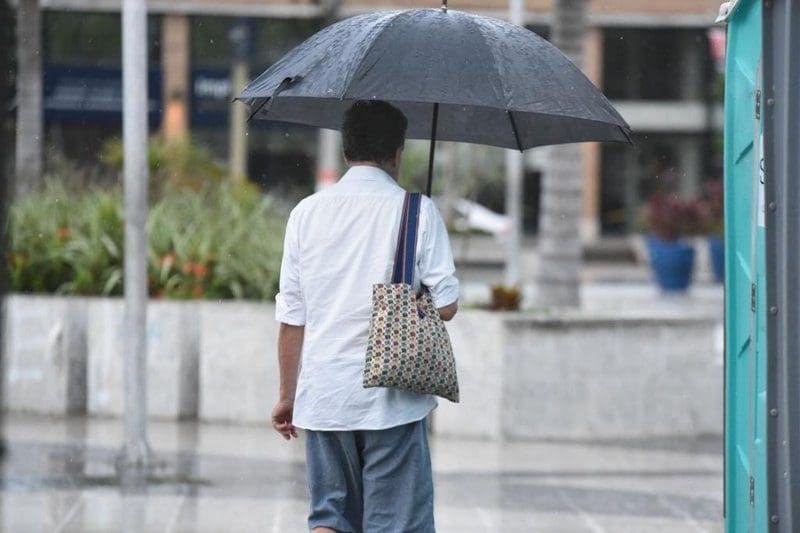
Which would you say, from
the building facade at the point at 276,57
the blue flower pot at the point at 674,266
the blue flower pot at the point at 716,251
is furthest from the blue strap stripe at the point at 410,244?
the building facade at the point at 276,57

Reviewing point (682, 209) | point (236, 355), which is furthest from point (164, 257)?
point (682, 209)

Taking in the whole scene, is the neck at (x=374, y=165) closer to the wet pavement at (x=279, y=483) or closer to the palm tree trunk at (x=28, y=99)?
the wet pavement at (x=279, y=483)

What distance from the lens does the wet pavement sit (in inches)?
290

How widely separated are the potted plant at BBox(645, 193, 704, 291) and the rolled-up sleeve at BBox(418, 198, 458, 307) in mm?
19473

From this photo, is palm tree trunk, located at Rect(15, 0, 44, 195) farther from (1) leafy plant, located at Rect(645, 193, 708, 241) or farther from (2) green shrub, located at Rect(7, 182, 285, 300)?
(1) leafy plant, located at Rect(645, 193, 708, 241)

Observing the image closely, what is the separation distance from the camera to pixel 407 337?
4379mm

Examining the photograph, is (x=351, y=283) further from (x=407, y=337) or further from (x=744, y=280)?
(x=744, y=280)

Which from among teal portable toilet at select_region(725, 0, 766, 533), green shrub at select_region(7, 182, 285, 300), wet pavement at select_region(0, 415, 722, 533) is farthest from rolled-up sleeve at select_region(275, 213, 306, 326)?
green shrub at select_region(7, 182, 285, 300)

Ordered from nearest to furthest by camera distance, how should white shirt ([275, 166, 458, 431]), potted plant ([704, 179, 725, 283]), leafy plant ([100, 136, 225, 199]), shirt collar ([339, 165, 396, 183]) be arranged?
white shirt ([275, 166, 458, 431]), shirt collar ([339, 165, 396, 183]), leafy plant ([100, 136, 225, 199]), potted plant ([704, 179, 725, 283])

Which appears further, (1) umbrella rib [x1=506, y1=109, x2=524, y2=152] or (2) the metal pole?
(1) umbrella rib [x1=506, y1=109, x2=524, y2=152]

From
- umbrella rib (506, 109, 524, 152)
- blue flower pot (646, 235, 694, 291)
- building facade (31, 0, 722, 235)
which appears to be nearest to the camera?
umbrella rib (506, 109, 524, 152)

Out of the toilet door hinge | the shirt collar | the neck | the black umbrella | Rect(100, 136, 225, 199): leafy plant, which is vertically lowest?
the shirt collar

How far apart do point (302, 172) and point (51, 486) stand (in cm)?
3233

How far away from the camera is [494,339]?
33.4 ft
